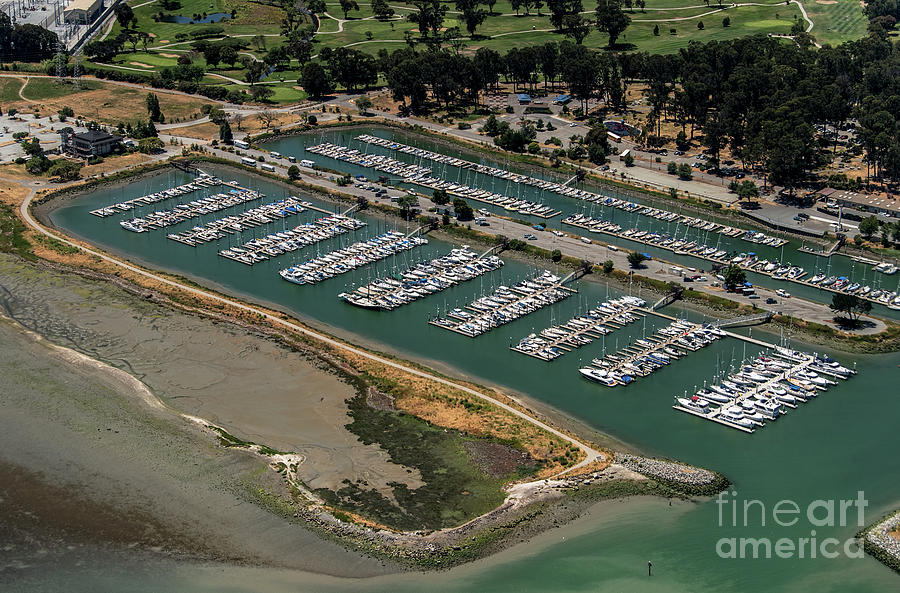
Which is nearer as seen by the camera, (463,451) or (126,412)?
(463,451)

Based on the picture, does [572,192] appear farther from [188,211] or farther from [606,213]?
[188,211]

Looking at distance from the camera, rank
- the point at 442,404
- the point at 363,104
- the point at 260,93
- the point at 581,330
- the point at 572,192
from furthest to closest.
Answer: the point at 260,93 → the point at 363,104 → the point at 572,192 → the point at 581,330 → the point at 442,404

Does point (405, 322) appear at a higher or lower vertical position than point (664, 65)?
lower

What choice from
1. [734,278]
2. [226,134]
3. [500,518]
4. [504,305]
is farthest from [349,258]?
[500,518]

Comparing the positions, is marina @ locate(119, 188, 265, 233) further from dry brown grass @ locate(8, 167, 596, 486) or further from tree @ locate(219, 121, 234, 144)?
dry brown grass @ locate(8, 167, 596, 486)

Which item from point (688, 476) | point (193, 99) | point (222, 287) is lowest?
point (688, 476)

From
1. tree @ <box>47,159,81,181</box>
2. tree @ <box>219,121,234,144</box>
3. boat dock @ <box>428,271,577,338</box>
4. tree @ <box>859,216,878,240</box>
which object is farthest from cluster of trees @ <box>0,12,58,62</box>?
tree @ <box>859,216,878,240</box>

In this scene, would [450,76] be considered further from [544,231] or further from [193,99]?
[544,231]

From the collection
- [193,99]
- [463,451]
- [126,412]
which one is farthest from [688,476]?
[193,99]
